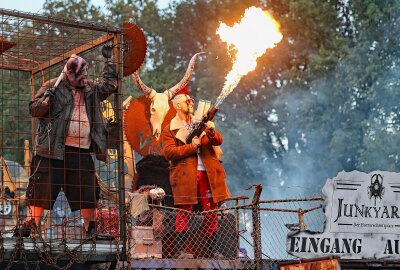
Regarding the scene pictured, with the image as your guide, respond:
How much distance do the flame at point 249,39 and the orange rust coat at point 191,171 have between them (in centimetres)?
149

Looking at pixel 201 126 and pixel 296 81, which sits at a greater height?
pixel 296 81

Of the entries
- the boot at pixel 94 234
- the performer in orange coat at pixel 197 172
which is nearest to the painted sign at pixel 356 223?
the performer in orange coat at pixel 197 172

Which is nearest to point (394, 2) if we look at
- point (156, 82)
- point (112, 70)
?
point (156, 82)

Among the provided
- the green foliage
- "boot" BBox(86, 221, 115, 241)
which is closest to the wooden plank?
"boot" BBox(86, 221, 115, 241)

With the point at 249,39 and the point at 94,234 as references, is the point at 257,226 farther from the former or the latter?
the point at 249,39

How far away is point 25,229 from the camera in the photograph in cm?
1145

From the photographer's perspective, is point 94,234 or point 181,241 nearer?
point 94,234

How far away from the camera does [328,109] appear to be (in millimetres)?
32656

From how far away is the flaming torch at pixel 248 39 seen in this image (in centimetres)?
1548

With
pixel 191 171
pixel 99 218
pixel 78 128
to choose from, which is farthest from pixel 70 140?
pixel 191 171

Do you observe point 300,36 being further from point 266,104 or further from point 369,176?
point 369,176

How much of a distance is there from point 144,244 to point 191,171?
50.3 inches

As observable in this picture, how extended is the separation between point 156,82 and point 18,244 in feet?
83.0

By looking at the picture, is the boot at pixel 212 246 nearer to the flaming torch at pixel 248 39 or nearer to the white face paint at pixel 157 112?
the flaming torch at pixel 248 39
